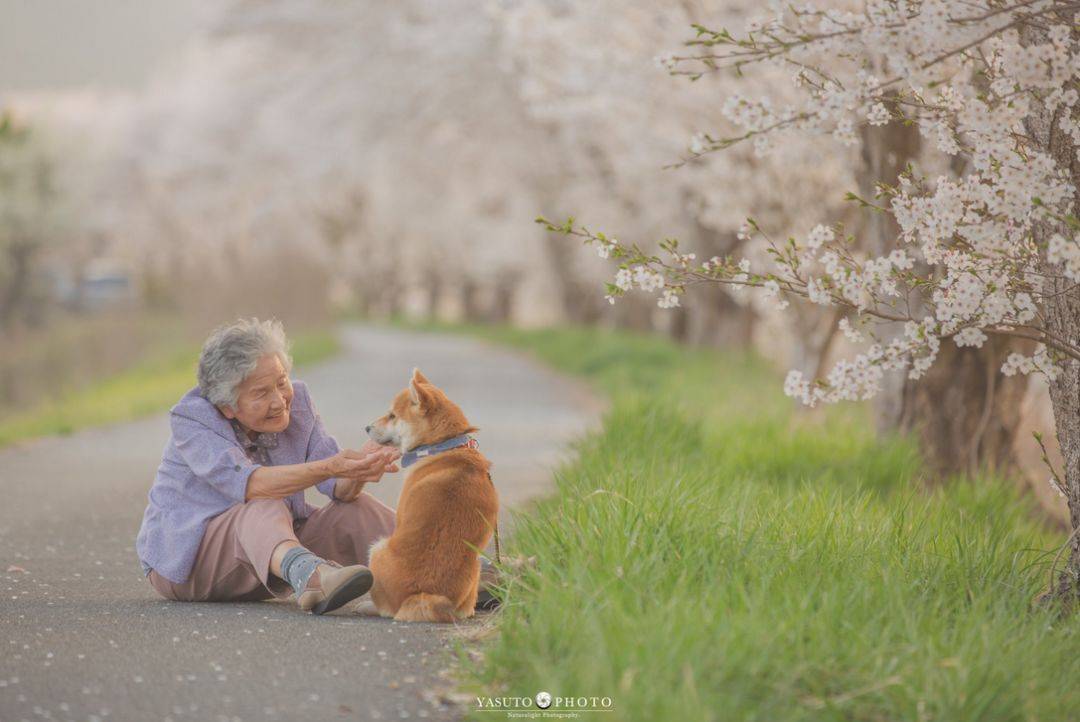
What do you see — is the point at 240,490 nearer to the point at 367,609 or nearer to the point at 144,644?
the point at 367,609

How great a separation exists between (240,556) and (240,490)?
10.7 inches

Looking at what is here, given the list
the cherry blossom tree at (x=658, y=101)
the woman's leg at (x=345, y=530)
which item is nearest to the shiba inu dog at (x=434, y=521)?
the woman's leg at (x=345, y=530)

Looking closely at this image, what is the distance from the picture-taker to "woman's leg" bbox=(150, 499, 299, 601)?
17.1ft

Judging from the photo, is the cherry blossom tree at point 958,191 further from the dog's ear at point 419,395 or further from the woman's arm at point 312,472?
the woman's arm at point 312,472

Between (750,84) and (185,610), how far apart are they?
31.9ft

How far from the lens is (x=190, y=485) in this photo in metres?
5.47

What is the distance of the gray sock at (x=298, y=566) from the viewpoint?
Answer: 16.7 feet

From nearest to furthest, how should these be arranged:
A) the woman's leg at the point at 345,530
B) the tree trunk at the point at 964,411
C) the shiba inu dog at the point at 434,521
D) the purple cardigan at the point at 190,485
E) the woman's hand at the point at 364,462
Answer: the shiba inu dog at the point at 434,521
the woman's hand at the point at 364,462
the purple cardigan at the point at 190,485
the woman's leg at the point at 345,530
the tree trunk at the point at 964,411

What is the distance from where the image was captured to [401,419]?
5.10 m

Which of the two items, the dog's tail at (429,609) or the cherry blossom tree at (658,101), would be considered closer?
the dog's tail at (429,609)

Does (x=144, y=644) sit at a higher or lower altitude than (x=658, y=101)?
lower

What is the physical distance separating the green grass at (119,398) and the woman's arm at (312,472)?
7286 mm

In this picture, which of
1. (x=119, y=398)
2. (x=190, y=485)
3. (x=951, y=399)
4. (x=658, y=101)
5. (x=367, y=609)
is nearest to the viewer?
(x=367, y=609)

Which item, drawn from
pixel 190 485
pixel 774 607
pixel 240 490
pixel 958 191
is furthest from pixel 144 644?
pixel 958 191
